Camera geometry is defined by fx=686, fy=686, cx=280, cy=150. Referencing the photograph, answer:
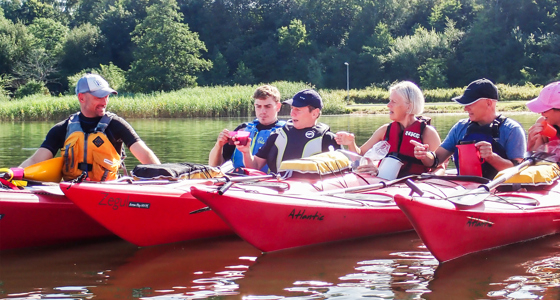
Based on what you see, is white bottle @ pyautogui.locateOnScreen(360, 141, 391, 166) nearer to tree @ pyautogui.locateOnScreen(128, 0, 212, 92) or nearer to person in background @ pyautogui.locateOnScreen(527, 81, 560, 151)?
person in background @ pyautogui.locateOnScreen(527, 81, 560, 151)

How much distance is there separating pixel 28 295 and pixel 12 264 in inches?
30.8

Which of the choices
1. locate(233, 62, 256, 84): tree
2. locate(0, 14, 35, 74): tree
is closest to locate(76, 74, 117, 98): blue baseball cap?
locate(0, 14, 35, 74): tree

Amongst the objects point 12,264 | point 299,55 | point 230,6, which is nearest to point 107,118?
point 12,264

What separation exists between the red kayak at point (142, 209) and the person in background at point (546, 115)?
8.38ft

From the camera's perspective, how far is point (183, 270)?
14.1 ft

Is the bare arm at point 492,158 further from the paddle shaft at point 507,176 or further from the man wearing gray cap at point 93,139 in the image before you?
the man wearing gray cap at point 93,139

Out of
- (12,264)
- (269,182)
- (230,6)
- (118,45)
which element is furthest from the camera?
(230,6)

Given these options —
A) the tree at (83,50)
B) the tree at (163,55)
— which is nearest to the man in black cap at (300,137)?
the tree at (163,55)

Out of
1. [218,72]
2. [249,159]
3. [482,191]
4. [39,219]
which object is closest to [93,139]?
[39,219]

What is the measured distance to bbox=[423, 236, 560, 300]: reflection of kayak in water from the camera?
369 centimetres

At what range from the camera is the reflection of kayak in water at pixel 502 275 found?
3.69 m

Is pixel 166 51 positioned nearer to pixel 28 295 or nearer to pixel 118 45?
pixel 118 45

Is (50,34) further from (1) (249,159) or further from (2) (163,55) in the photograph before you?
(1) (249,159)

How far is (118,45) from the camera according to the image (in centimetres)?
5409
